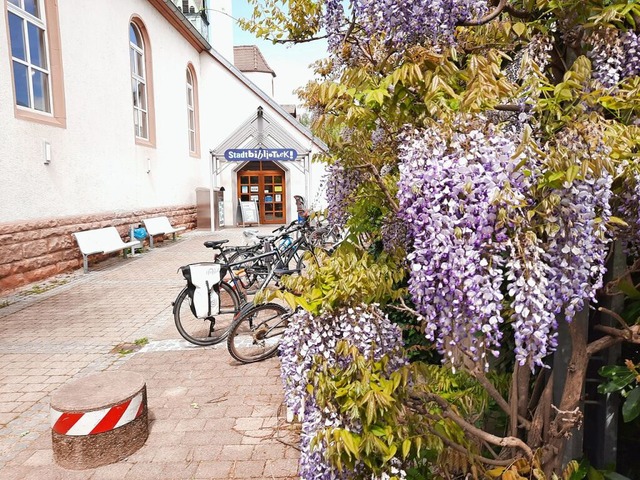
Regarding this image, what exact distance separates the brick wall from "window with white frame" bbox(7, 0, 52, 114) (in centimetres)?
222

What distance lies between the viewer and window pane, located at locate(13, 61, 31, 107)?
854 centimetres

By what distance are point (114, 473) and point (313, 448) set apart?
1914 mm

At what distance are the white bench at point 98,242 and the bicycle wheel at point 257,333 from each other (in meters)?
6.08

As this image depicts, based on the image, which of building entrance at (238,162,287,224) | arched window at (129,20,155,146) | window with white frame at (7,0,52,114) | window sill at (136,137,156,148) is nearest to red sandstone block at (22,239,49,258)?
window with white frame at (7,0,52,114)

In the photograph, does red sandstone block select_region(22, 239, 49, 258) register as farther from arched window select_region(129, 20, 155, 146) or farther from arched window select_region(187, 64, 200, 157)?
arched window select_region(187, 64, 200, 157)

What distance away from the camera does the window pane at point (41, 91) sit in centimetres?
908

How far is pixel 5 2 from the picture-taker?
813 centimetres

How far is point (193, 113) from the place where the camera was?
62.0 ft

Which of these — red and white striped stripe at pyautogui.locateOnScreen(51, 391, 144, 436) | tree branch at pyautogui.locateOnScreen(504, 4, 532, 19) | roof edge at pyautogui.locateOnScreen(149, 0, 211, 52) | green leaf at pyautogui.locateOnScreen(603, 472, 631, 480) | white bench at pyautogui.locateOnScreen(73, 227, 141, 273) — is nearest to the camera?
tree branch at pyautogui.locateOnScreen(504, 4, 532, 19)

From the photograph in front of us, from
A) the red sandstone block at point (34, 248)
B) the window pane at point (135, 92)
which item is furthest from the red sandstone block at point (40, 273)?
the window pane at point (135, 92)

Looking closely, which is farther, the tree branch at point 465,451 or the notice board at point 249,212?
the notice board at point 249,212

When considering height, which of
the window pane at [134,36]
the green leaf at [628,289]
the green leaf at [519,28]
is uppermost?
the window pane at [134,36]

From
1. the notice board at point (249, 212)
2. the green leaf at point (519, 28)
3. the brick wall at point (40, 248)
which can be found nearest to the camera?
the green leaf at point (519, 28)

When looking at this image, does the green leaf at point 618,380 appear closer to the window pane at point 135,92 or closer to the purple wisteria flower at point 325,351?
the purple wisteria flower at point 325,351
